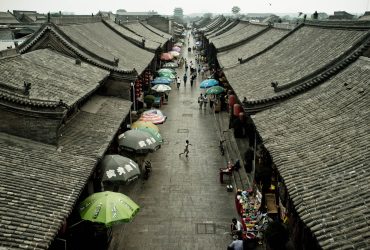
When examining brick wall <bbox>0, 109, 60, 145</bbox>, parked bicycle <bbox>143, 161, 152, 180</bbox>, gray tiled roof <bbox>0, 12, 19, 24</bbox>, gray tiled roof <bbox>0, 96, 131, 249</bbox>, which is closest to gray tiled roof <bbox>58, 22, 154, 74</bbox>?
parked bicycle <bbox>143, 161, 152, 180</bbox>

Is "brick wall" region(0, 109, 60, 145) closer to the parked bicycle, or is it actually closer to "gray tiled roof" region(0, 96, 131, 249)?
"gray tiled roof" region(0, 96, 131, 249)

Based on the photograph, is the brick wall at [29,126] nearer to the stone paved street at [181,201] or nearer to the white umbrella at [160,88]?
the stone paved street at [181,201]

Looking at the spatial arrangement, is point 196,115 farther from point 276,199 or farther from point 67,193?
point 67,193

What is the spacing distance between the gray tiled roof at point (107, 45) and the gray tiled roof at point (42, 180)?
1298 cm

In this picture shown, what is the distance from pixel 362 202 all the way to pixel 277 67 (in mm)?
17923

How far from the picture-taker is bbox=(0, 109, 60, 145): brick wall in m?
16.8

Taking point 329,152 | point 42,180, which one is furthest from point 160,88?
point 329,152

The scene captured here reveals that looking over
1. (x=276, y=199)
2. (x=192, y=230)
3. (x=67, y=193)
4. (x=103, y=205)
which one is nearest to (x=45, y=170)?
(x=67, y=193)

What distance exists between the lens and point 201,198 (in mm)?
21734

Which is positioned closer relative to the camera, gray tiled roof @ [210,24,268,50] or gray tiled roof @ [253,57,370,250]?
gray tiled roof @ [253,57,370,250]

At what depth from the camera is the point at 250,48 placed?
4053cm

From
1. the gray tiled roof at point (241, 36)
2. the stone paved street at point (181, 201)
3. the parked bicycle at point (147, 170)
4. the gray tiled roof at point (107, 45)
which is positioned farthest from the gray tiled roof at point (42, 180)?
the gray tiled roof at point (241, 36)

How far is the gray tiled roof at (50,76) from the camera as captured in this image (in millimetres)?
18781

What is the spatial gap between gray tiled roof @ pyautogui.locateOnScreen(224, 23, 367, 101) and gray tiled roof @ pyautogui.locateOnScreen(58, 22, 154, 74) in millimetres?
9810
